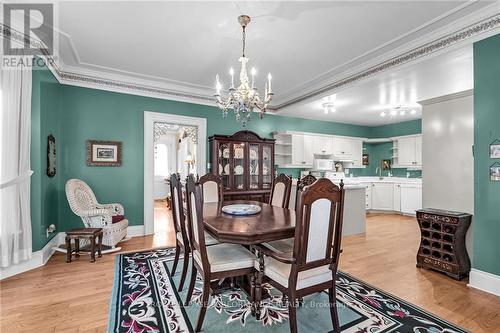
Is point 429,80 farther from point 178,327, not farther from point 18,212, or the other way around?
point 18,212

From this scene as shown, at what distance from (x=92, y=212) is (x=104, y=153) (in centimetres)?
119

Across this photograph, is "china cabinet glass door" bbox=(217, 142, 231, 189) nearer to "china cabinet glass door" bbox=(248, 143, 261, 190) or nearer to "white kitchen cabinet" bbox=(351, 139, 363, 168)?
"china cabinet glass door" bbox=(248, 143, 261, 190)

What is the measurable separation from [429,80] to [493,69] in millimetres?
1587

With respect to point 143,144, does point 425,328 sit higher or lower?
lower

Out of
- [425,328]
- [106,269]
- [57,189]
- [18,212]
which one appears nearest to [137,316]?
[106,269]

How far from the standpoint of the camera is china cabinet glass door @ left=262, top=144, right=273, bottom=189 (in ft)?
17.7

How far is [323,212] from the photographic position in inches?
66.6

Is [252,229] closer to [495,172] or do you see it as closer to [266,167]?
[495,172]

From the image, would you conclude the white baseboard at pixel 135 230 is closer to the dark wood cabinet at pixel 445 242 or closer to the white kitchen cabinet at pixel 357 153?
the dark wood cabinet at pixel 445 242

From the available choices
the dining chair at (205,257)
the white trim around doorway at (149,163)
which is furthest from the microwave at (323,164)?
the dining chair at (205,257)

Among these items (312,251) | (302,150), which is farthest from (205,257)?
(302,150)

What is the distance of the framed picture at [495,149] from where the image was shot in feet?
7.90

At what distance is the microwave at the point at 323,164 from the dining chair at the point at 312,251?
487 cm

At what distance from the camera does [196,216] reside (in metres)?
1.91
